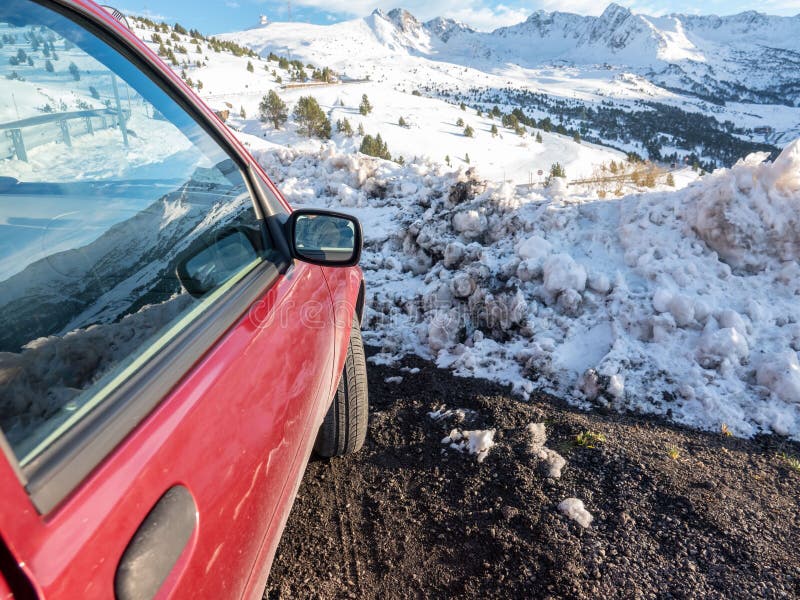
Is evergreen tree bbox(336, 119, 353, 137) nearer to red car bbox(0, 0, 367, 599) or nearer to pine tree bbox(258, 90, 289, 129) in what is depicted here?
pine tree bbox(258, 90, 289, 129)

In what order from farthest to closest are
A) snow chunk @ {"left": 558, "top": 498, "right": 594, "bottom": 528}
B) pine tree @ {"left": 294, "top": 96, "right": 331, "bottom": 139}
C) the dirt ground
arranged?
1. pine tree @ {"left": 294, "top": 96, "right": 331, "bottom": 139}
2. snow chunk @ {"left": 558, "top": 498, "right": 594, "bottom": 528}
3. the dirt ground

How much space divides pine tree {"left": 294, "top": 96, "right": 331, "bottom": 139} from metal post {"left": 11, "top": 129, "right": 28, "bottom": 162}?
2545 cm

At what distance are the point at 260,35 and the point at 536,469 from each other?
207003mm

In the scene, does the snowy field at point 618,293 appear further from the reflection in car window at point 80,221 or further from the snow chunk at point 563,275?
the reflection in car window at point 80,221

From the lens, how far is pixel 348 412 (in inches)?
95.3

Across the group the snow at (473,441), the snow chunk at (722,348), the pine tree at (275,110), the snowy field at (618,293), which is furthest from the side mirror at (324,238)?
the pine tree at (275,110)

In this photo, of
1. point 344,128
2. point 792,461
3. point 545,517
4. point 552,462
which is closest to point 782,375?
point 792,461

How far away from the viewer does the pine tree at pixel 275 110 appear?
2544 cm

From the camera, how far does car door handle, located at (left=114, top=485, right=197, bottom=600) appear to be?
68 cm

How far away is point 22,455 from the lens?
63 cm

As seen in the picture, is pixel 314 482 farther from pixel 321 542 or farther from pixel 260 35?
pixel 260 35

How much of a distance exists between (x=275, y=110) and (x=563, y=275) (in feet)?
84.0

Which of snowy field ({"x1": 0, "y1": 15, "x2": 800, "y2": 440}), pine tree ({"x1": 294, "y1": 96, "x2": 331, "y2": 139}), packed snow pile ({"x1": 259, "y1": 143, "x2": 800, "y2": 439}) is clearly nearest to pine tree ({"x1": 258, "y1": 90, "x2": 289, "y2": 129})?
pine tree ({"x1": 294, "y1": 96, "x2": 331, "y2": 139})

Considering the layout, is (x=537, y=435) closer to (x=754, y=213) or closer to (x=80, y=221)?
(x=80, y=221)
